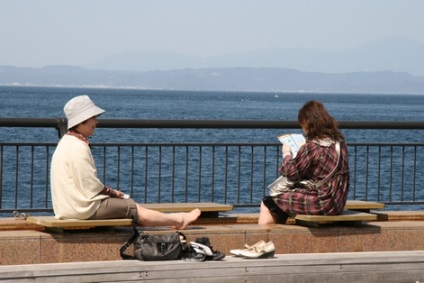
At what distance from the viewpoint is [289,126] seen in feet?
40.3

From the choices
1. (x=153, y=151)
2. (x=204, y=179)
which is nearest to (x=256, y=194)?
(x=204, y=179)

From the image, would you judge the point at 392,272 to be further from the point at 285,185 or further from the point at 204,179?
the point at 204,179

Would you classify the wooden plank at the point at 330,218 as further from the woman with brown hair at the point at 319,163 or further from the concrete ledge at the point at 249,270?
the concrete ledge at the point at 249,270

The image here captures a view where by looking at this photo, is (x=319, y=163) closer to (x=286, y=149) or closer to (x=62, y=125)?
(x=286, y=149)

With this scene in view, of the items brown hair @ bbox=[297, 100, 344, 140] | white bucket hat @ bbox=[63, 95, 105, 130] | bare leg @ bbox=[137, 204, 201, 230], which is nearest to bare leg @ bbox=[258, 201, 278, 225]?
brown hair @ bbox=[297, 100, 344, 140]

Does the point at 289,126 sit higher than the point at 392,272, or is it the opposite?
the point at 289,126

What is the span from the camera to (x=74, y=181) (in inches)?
360

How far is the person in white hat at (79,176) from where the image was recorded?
9117 millimetres

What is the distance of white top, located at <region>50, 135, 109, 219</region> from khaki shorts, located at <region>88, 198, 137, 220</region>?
54mm

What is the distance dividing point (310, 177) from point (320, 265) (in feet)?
5.91

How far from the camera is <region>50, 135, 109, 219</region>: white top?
29.9ft

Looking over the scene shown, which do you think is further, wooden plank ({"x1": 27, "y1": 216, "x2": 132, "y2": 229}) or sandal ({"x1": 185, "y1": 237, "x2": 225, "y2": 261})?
wooden plank ({"x1": 27, "y1": 216, "x2": 132, "y2": 229})

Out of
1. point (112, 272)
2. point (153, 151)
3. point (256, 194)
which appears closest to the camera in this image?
point (112, 272)

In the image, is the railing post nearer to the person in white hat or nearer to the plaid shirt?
the person in white hat
